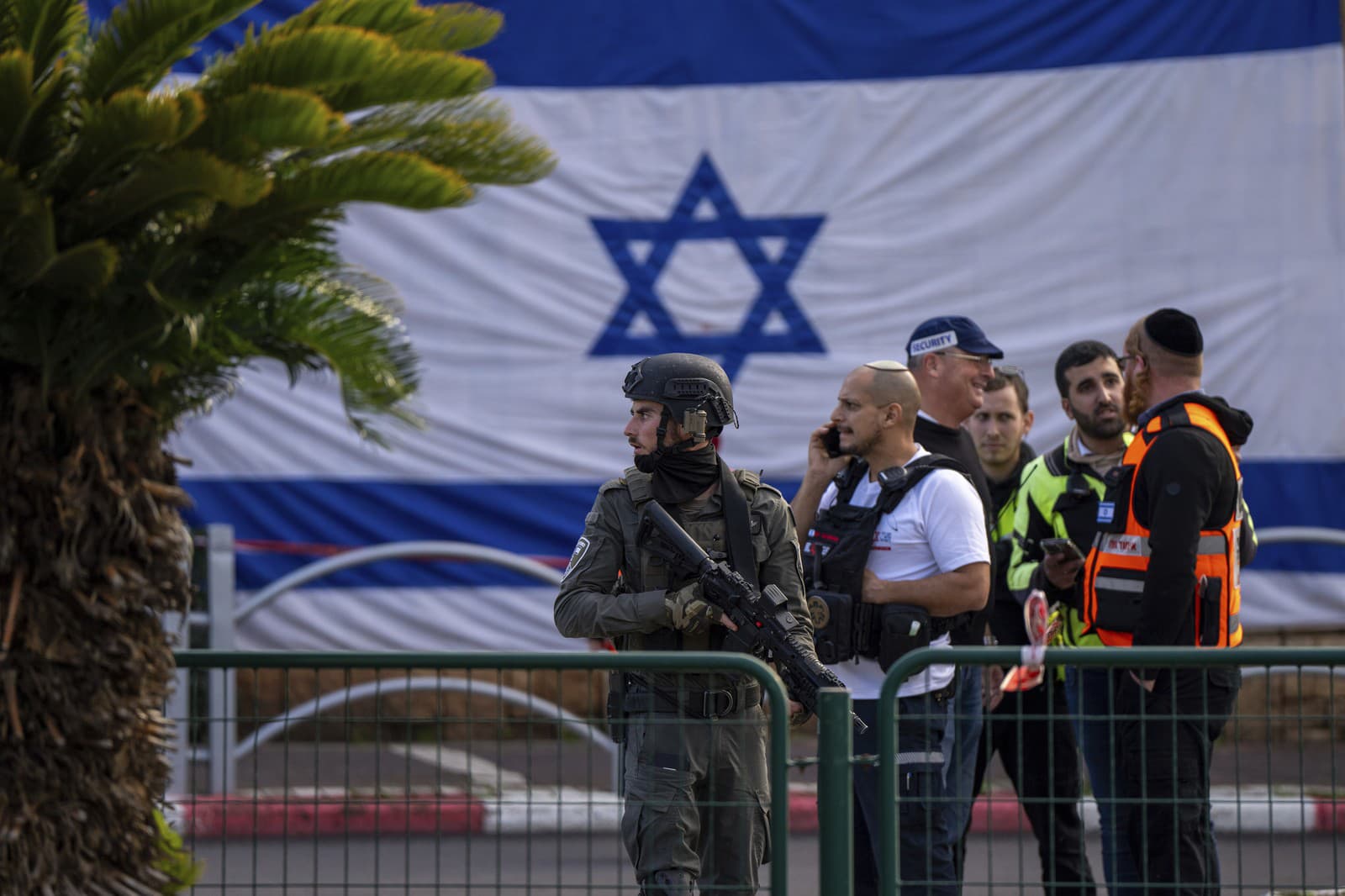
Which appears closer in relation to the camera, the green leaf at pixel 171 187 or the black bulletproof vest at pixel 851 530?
the green leaf at pixel 171 187

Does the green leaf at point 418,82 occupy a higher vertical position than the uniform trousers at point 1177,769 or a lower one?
higher

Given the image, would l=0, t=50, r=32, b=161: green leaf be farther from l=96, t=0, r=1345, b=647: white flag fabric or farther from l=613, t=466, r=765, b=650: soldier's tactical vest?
l=96, t=0, r=1345, b=647: white flag fabric

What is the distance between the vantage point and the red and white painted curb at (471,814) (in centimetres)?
406

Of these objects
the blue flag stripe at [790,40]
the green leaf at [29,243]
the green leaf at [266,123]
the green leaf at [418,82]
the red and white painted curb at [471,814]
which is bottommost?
the red and white painted curb at [471,814]

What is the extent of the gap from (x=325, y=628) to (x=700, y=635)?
20.1 ft

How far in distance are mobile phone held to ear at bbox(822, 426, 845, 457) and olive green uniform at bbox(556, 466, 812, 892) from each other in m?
0.64

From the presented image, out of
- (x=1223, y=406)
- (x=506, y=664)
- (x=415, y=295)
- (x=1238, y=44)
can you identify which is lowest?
(x=506, y=664)

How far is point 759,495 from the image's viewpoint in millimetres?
4598

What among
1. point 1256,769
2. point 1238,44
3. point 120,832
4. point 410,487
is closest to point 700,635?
point 120,832

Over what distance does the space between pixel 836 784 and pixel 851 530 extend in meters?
1.38

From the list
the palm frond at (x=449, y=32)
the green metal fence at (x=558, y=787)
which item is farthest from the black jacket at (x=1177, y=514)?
the palm frond at (x=449, y=32)

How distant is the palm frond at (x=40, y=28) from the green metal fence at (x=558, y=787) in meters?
1.40

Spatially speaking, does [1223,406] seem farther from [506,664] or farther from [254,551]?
[254,551]

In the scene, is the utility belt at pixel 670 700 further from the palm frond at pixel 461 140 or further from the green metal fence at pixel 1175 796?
the palm frond at pixel 461 140
